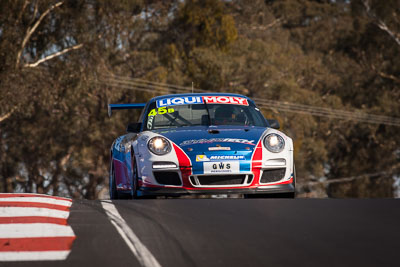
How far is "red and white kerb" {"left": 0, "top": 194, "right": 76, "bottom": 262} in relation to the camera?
505 centimetres

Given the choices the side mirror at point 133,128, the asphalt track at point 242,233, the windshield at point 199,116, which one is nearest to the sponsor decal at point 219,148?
the asphalt track at point 242,233

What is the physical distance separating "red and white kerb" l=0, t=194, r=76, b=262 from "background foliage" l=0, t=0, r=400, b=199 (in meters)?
23.6

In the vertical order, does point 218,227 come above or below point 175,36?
below

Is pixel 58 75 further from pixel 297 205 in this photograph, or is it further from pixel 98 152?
pixel 297 205

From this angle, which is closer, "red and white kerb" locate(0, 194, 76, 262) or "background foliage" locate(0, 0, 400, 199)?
"red and white kerb" locate(0, 194, 76, 262)

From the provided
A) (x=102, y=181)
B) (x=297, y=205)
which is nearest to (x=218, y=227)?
(x=297, y=205)

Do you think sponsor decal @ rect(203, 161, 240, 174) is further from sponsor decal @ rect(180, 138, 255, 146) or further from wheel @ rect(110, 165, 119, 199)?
wheel @ rect(110, 165, 119, 199)

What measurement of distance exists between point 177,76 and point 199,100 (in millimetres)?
30321

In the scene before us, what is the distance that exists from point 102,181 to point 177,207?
35970 mm

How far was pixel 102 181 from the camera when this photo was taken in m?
43.1

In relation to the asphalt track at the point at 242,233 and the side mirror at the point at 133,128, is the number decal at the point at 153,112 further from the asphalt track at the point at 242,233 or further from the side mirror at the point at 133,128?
the asphalt track at the point at 242,233

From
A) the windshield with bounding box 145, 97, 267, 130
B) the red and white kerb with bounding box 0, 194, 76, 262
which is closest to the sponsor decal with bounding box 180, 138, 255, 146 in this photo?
the windshield with bounding box 145, 97, 267, 130

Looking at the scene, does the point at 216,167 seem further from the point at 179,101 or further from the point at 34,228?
the point at 34,228

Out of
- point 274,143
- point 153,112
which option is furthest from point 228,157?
point 153,112
